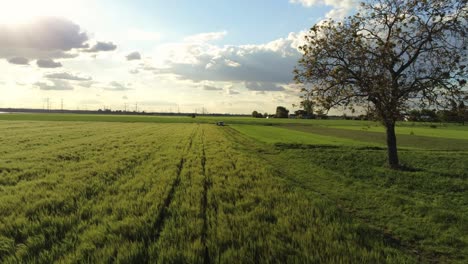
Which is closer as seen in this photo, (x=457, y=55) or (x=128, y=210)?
(x=128, y=210)

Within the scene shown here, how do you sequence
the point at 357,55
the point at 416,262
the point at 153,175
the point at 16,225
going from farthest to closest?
the point at 357,55, the point at 153,175, the point at 16,225, the point at 416,262

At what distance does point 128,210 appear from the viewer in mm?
8359

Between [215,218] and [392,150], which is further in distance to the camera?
[392,150]

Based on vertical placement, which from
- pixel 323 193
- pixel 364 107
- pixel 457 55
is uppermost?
pixel 457 55

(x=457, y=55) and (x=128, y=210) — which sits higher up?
(x=457, y=55)

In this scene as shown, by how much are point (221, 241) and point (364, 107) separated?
1613 centimetres

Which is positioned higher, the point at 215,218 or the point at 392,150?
the point at 392,150

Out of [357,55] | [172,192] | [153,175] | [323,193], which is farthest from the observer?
[357,55]

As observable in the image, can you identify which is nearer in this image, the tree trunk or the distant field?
the distant field

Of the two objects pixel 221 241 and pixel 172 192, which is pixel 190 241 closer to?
Answer: pixel 221 241

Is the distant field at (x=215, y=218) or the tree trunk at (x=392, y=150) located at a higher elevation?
the tree trunk at (x=392, y=150)

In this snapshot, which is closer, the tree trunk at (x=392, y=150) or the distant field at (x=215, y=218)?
the distant field at (x=215, y=218)

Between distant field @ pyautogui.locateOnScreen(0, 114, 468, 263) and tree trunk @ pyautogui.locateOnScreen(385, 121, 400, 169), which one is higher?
tree trunk @ pyautogui.locateOnScreen(385, 121, 400, 169)

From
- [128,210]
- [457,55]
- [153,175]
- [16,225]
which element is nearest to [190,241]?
[128,210]
